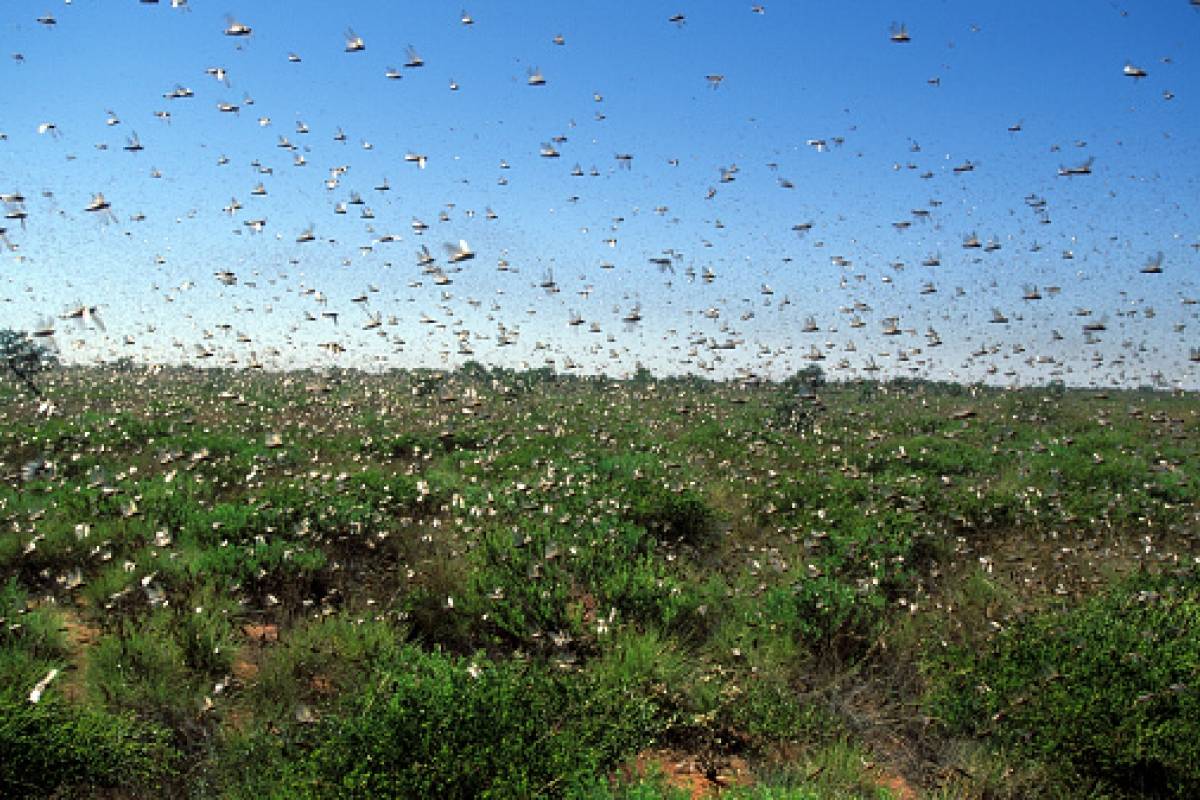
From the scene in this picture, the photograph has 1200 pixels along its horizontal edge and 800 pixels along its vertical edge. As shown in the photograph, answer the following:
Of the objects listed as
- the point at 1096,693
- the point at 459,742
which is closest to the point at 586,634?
the point at 459,742

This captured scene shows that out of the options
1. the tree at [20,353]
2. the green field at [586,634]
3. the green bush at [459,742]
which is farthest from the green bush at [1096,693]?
the tree at [20,353]

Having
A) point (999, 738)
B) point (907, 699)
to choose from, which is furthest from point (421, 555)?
point (999, 738)

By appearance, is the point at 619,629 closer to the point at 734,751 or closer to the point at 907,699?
the point at 734,751

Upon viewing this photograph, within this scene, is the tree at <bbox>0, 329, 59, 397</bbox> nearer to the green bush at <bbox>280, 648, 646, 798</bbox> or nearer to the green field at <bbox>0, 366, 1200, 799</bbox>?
the green field at <bbox>0, 366, 1200, 799</bbox>

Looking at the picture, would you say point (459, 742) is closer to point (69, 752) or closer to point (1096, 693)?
point (69, 752)

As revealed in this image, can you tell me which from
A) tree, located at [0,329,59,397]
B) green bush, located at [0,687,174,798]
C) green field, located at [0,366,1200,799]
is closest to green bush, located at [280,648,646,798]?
green field, located at [0,366,1200,799]

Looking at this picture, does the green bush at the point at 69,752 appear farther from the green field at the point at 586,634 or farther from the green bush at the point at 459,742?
the green bush at the point at 459,742
